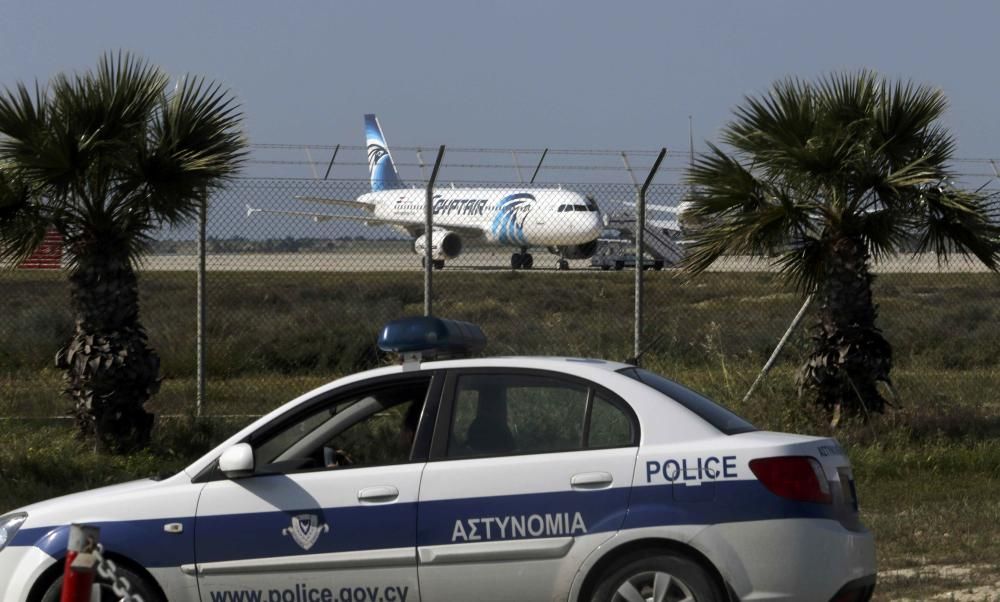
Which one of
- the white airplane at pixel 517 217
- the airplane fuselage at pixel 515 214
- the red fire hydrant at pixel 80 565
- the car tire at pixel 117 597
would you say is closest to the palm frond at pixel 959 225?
the car tire at pixel 117 597

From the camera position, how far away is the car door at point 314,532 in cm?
594

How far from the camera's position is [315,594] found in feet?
19.6

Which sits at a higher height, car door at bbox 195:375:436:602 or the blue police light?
the blue police light

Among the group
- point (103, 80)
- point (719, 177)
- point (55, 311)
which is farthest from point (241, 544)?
point (55, 311)

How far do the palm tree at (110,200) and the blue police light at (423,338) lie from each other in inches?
207

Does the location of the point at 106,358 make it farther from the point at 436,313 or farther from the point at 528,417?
the point at 436,313

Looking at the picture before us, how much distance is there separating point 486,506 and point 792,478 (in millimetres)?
1319

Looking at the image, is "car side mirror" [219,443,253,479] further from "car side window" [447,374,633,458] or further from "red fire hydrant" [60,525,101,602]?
"red fire hydrant" [60,525,101,602]

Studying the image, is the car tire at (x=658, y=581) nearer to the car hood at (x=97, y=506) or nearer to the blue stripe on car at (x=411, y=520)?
the blue stripe on car at (x=411, y=520)

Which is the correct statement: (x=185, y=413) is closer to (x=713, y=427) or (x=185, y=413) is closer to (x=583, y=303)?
(x=713, y=427)

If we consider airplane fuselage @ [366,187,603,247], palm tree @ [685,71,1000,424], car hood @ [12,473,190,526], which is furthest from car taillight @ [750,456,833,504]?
airplane fuselage @ [366,187,603,247]

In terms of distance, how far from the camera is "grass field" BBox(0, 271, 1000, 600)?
33.0 ft

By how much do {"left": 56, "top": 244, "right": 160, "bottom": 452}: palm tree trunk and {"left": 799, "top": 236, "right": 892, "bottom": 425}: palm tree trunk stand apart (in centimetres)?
606

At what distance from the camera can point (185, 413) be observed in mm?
12953
